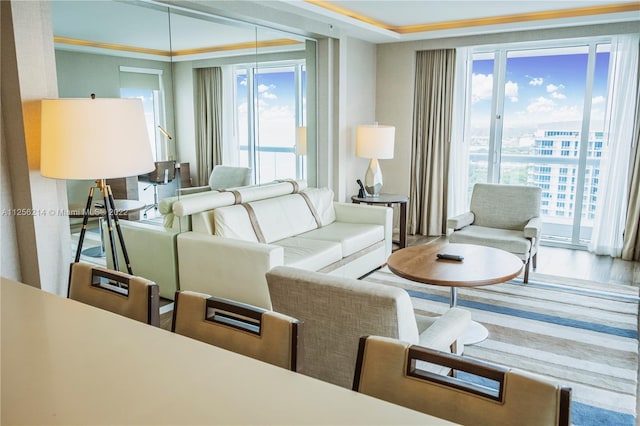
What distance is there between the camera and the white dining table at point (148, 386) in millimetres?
922

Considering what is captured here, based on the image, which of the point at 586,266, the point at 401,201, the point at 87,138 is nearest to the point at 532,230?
the point at 586,266

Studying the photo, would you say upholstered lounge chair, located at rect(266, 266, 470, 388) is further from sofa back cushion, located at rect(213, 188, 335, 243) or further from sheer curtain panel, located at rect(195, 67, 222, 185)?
sheer curtain panel, located at rect(195, 67, 222, 185)

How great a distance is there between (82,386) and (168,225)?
307 centimetres

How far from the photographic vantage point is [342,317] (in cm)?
219

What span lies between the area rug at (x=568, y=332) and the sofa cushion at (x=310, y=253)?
2.35ft

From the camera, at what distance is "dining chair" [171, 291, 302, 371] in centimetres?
128

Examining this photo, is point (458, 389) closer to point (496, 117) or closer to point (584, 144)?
point (584, 144)

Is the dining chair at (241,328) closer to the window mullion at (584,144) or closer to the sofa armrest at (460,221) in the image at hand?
the sofa armrest at (460,221)

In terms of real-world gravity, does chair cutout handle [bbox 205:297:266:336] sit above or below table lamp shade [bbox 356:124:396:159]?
below

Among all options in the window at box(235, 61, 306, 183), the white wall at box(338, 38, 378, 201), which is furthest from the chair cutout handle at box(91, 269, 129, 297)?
the white wall at box(338, 38, 378, 201)

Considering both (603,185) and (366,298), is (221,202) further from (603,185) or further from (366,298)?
(603,185)

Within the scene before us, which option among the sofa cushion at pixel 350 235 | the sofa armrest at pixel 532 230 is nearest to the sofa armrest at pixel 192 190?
the sofa cushion at pixel 350 235

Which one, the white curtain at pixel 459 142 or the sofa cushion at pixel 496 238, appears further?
the white curtain at pixel 459 142

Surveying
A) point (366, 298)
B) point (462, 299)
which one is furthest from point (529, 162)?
point (366, 298)
